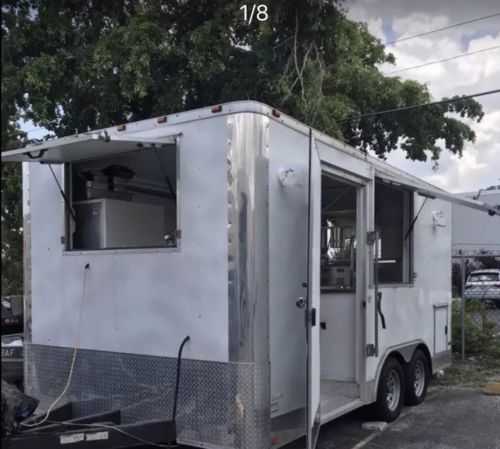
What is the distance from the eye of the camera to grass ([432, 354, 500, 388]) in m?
8.31

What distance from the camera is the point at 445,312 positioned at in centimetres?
791

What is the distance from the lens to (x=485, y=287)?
45.6ft

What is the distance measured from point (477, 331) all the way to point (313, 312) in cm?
705

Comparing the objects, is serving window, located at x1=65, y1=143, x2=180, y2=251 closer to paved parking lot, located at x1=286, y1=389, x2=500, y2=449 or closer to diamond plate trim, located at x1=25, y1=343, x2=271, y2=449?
diamond plate trim, located at x1=25, y1=343, x2=271, y2=449

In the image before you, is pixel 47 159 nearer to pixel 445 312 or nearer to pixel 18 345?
pixel 18 345

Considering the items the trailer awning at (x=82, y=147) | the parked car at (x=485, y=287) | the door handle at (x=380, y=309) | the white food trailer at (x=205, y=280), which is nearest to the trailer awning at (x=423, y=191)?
the white food trailer at (x=205, y=280)

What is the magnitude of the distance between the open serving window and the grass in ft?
16.3

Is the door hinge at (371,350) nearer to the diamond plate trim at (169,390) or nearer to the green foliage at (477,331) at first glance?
the diamond plate trim at (169,390)

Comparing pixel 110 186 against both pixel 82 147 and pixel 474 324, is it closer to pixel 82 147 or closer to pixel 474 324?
pixel 82 147

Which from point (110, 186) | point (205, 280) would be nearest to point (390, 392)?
point (205, 280)

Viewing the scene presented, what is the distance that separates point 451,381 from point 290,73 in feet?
18.0

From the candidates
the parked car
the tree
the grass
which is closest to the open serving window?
the tree

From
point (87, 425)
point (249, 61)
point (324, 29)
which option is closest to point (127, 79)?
point (249, 61)

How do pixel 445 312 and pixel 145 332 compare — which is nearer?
pixel 145 332
